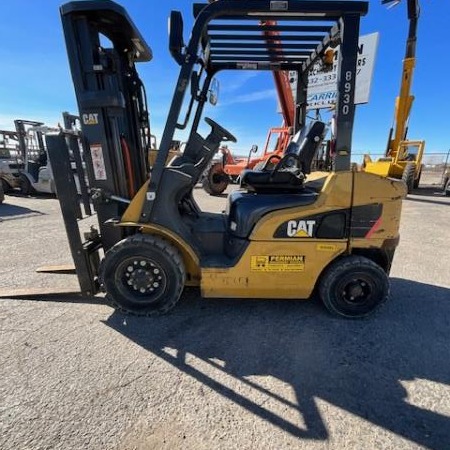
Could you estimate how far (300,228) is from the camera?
3.12m

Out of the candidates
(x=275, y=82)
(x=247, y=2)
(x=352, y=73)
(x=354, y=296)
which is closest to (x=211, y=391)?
(x=354, y=296)

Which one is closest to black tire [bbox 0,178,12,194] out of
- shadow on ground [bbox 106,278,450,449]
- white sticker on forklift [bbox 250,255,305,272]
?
shadow on ground [bbox 106,278,450,449]

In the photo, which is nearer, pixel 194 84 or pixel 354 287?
pixel 354 287

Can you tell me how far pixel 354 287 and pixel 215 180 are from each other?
1060cm

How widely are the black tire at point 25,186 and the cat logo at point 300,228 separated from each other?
1450 centimetres

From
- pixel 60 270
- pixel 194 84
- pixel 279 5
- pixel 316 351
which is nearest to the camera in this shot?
pixel 279 5

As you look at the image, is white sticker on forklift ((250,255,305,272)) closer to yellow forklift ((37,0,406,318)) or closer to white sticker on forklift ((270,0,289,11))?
yellow forklift ((37,0,406,318))

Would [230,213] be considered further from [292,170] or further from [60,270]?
[60,270]

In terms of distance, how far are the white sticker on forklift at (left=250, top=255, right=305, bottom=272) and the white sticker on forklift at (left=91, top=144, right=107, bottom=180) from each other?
1906 mm

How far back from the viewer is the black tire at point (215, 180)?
525 inches

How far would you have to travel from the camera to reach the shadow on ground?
215 cm

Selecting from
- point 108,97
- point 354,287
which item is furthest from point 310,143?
point 108,97

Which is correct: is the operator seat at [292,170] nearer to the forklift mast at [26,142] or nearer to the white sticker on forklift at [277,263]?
the white sticker on forklift at [277,263]

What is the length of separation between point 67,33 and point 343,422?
4143 millimetres
